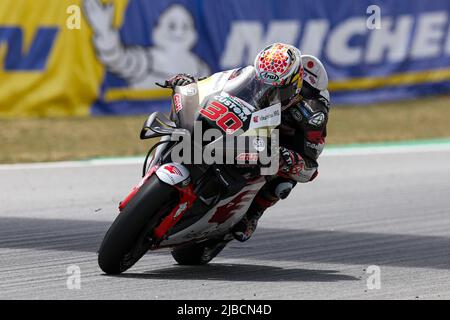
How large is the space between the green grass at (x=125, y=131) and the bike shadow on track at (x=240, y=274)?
5.83 m

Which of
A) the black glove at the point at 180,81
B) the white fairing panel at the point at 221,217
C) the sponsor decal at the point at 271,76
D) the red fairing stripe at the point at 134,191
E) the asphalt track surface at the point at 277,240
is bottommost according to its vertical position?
the asphalt track surface at the point at 277,240

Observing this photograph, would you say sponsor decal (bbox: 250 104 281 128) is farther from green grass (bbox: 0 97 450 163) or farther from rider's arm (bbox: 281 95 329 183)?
green grass (bbox: 0 97 450 163)

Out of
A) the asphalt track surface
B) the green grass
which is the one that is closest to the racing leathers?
the asphalt track surface

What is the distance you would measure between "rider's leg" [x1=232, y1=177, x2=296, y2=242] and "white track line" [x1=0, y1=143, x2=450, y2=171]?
17.3 feet

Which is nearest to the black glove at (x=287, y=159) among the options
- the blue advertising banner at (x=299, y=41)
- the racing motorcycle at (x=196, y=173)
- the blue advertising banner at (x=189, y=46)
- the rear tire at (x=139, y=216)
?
the racing motorcycle at (x=196, y=173)

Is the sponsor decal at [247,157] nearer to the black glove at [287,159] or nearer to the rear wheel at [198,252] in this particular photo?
the black glove at [287,159]

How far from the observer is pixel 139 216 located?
5.94 meters

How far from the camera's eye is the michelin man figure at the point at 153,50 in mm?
14508

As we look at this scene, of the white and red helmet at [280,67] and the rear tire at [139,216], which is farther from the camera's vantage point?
the white and red helmet at [280,67]

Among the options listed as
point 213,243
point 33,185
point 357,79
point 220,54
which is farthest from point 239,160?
point 357,79

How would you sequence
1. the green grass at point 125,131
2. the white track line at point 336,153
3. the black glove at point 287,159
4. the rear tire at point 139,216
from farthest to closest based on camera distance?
the green grass at point 125,131
the white track line at point 336,153
the black glove at point 287,159
the rear tire at point 139,216

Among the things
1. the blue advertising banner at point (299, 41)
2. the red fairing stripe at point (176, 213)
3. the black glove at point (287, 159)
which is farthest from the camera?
the blue advertising banner at point (299, 41)

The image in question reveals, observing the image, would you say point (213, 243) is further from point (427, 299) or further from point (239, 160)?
point (427, 299)

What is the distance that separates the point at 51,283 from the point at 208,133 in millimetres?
1243
